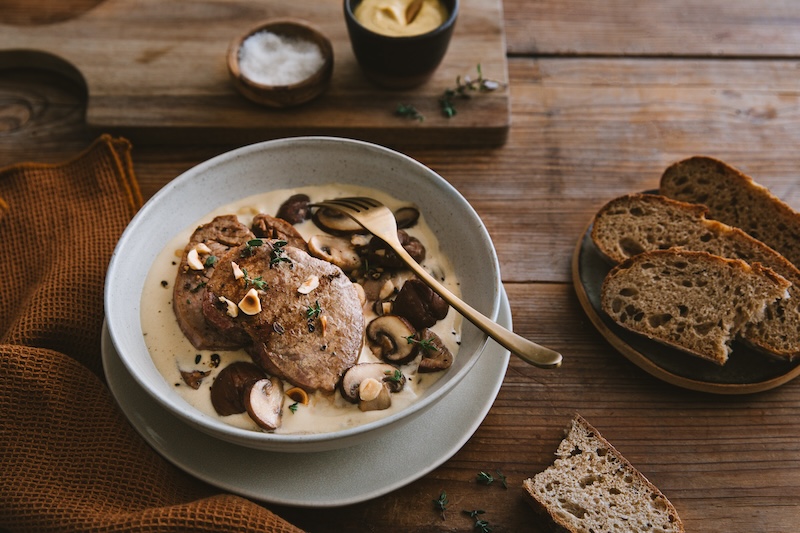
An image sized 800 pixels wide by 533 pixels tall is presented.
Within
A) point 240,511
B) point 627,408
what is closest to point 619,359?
point 627,408

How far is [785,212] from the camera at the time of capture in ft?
9.75

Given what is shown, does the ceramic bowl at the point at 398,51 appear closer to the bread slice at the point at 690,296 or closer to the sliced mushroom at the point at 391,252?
the sliced mushroom at the point at 391,252

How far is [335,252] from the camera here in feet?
8.80

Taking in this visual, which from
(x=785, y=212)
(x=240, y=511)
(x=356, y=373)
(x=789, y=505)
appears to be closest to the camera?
(x=240, y=511)

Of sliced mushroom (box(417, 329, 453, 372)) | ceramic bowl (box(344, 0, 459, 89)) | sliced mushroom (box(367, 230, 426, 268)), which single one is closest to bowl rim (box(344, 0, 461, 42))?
ceramic bowl (box(344, 0, 459, 89))

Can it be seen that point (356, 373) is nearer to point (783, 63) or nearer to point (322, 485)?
point (322, 485)

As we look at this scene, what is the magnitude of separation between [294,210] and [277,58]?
99cm

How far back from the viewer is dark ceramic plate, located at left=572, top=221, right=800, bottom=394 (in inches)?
106

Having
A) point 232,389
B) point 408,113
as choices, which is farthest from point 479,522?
point 408,113

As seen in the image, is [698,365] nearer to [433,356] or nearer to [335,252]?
[433,356]

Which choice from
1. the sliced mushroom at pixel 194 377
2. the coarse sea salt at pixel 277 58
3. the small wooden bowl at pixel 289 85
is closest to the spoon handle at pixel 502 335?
the sliced mushroom at pixel 194 377

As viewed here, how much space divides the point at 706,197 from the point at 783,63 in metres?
1.26

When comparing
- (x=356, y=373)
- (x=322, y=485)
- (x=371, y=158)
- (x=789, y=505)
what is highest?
(x=371, y=158)

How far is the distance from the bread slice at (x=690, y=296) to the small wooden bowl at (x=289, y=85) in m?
1.56
